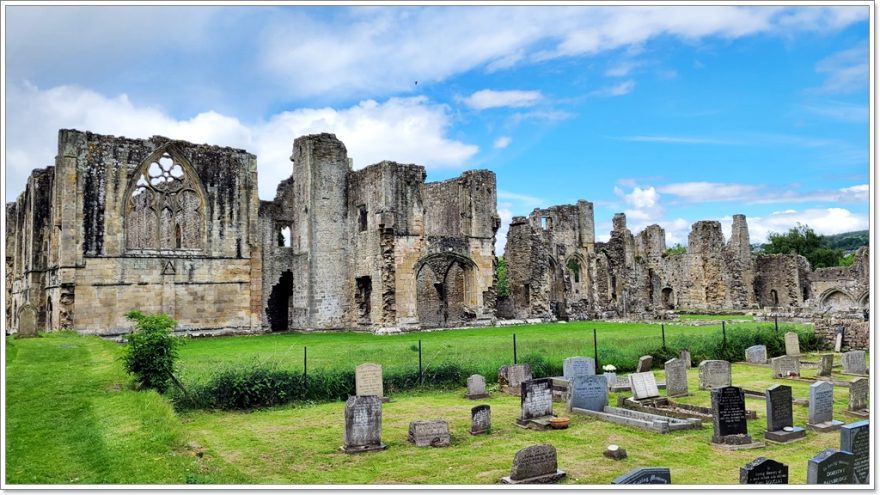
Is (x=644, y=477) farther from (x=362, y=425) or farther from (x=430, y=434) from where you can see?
(x=362, y=425)

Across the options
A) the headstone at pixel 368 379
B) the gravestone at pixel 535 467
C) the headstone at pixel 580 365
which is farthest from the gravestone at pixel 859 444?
the headstone at pixel 368 379

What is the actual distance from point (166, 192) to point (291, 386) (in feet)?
59.4

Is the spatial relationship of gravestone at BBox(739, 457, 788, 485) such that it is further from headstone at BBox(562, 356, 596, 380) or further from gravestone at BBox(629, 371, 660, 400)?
headstone at BBox(562, 356, 596, 380)

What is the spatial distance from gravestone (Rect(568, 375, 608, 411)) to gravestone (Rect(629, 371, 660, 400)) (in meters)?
1.37

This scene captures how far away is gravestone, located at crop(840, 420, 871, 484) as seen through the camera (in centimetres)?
788

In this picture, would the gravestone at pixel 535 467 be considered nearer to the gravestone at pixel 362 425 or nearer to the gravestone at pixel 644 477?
the gravestone at pixel 644 477


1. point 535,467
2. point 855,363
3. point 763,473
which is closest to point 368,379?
point 535,467

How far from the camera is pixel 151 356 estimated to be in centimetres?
1318

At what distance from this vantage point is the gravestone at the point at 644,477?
683cm

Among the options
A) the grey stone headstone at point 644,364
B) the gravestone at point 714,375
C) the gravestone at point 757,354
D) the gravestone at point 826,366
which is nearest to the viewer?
the gravestone at point 714,375

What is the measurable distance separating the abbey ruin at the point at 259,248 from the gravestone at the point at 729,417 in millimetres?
18142

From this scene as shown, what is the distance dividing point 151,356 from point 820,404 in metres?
12.0

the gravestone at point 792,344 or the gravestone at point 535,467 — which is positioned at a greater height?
the gravestone at point 792,344

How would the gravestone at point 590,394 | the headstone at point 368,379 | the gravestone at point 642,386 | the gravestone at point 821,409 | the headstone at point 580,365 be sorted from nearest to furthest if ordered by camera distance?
1. the gravestone at point 821,409
2. the gravestone at point 590,394
3. the gravestone at point 642,386
4. the headstone at point 368,379
5. the headstone at point 580,365
